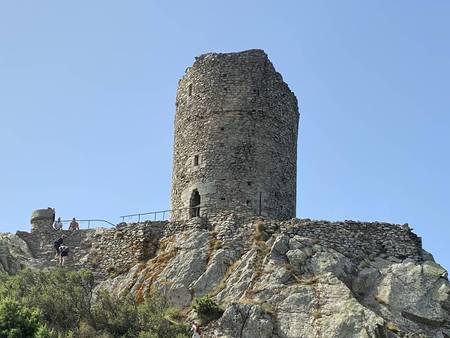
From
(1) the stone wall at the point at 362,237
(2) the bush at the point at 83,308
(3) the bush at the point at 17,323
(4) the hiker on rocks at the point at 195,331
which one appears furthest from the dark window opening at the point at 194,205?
(3) the bush at the point at 17,323

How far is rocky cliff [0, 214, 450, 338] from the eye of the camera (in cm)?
3055

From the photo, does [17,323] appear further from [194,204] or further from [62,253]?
[194,204]

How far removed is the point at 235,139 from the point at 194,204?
3387mm

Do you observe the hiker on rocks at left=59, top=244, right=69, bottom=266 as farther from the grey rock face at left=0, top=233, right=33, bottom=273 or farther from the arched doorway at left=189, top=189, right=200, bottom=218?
the arched doorway at left=189, top=189, right=200, bottom=218

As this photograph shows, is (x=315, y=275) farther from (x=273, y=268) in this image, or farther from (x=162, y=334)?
(x=162, y=334)

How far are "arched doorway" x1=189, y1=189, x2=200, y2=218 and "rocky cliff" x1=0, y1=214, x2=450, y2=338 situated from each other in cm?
168

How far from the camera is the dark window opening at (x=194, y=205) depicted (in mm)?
37781

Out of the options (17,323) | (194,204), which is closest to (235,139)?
(194,204)

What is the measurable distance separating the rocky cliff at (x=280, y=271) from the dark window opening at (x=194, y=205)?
1.67 meters

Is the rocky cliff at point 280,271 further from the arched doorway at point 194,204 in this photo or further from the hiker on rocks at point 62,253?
the arched doorway at point 194,204

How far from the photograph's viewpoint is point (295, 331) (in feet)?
99.4

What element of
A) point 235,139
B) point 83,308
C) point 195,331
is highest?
point 235,139

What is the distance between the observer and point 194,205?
3791 centimetres

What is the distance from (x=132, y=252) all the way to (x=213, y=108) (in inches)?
295
